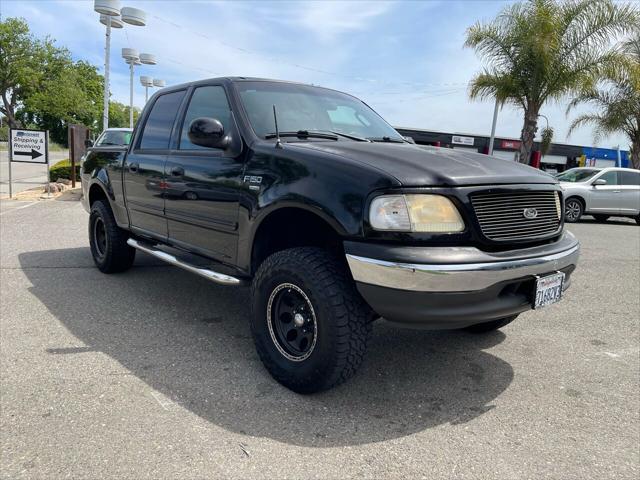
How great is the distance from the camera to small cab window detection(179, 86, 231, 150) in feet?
11.9

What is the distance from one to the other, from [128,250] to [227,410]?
123 inches

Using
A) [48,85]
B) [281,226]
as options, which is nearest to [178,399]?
[281,226]

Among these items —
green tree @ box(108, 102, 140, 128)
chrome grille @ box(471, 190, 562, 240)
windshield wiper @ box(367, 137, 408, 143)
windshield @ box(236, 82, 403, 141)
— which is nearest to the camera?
chrome grille @ box(471, 190, 562, 240)

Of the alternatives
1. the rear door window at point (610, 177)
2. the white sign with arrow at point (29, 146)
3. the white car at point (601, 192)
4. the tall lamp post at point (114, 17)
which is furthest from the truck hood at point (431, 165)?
the tall lamp post at point (114, 17)

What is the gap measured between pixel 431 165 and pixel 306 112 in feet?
4.44

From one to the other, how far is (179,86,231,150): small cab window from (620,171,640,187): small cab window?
13436mm

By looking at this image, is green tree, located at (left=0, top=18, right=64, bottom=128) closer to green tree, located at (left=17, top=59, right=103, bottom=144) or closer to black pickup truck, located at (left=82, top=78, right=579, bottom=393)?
green tree, located at (left=17, top=59, right=103, bottom=144)

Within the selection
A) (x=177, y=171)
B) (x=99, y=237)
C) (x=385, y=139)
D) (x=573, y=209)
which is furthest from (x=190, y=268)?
(x=573, y=209)

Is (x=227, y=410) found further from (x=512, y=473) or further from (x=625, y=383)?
(x=625, y=383)

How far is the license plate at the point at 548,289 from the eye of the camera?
2.67 metres

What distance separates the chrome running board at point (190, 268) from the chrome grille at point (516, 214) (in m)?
1.64

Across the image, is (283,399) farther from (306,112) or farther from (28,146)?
(28,146)

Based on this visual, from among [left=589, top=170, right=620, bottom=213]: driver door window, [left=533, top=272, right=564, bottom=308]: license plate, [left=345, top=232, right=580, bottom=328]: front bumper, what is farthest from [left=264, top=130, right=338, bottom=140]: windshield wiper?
[left=589, top=170, right=620, bottom=213]: driver door window

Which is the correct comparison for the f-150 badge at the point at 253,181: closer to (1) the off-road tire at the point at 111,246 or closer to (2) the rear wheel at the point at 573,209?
(1) the off-road tire at the point at 111,246
